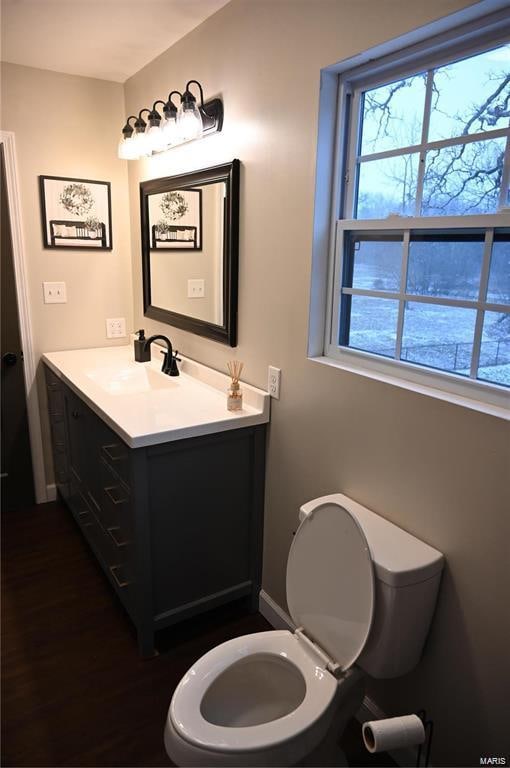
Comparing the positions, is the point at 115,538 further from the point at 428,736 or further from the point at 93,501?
the point at 428,736

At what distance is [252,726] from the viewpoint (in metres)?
1.29

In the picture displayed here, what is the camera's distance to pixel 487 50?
3.87 feet

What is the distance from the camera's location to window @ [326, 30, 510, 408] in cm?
120

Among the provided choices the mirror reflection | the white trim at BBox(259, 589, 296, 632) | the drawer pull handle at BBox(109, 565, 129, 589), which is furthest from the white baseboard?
the mirror reflection

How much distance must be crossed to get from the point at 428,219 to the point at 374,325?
360mm

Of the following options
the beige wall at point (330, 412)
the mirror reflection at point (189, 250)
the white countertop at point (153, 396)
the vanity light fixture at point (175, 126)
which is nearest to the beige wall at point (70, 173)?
the white countertop at point (153, 396)

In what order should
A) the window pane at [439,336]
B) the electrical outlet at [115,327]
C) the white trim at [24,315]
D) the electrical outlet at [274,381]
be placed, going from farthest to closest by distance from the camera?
the electrical outlet at [115,327], the white trim at [24,315], the electrical outlet at [274,381], the window pane at [439,336]

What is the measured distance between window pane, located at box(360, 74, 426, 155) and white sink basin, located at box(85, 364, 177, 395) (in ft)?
4.35

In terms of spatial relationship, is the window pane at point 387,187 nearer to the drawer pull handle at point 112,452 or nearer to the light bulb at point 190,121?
the light bulb at point 190,121

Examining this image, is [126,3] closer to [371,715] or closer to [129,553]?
[129,553]

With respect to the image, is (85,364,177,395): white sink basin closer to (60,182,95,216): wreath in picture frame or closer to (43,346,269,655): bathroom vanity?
(43,346,269,655): bathroom vanity

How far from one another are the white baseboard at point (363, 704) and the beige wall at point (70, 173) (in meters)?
1.63

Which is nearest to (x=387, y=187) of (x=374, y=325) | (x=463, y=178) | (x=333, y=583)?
(x=463, y=178)

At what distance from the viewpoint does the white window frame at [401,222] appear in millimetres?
1190
